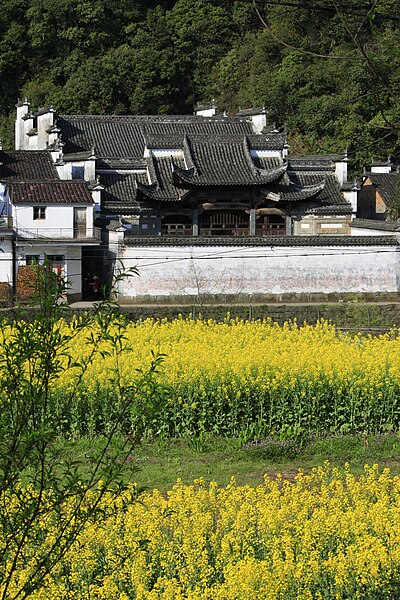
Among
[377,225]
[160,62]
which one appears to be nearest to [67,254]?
[377,225]

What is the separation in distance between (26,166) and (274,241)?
9.56 metres

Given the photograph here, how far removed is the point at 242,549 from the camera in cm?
882

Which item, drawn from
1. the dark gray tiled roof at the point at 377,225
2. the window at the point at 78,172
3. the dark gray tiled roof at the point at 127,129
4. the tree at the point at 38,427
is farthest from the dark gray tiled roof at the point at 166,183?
the tree at the point at 38,427

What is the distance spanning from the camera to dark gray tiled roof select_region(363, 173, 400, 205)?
45078 millimetres

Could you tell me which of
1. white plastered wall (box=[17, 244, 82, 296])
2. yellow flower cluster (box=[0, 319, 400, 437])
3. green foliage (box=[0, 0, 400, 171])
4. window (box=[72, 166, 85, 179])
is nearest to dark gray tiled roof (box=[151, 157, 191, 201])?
window (box=[72, 166, 85, 179])

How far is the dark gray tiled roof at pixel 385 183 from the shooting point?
45078mm

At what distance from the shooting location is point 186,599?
7.82 m

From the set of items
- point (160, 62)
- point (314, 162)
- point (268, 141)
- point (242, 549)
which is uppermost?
point (160, 62)

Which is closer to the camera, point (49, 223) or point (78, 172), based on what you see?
point (49, 223)

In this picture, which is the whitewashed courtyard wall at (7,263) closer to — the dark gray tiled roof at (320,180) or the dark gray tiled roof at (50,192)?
the dark gray tiled roof at (50,192)

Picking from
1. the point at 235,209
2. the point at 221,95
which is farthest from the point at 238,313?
the point at 221,95

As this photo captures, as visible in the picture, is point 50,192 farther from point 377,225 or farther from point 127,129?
point 127,129

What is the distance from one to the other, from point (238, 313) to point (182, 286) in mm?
2397

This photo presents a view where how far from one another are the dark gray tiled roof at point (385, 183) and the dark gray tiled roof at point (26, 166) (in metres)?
16.8
